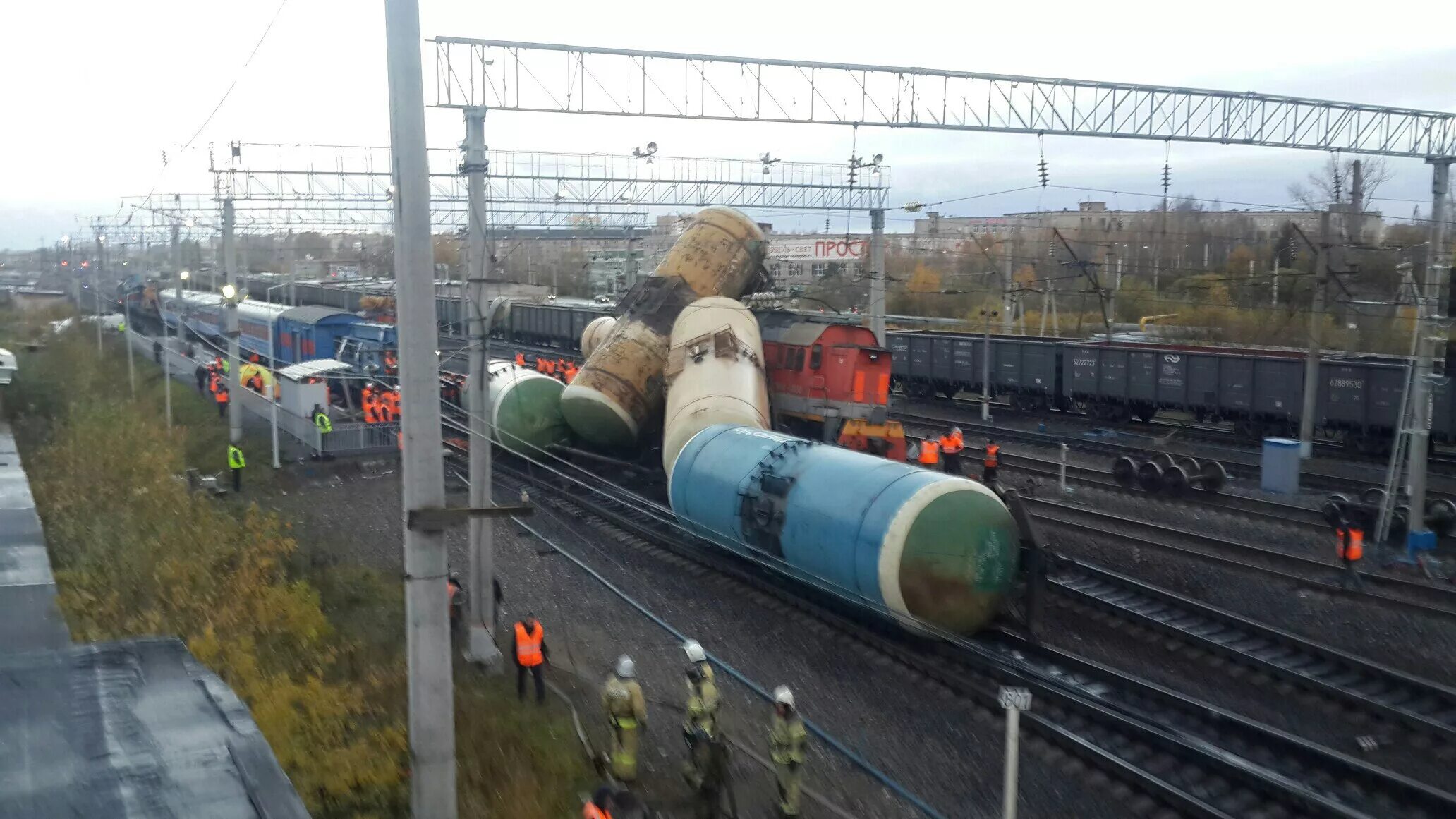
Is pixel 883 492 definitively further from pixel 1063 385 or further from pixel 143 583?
pixel 1063 385

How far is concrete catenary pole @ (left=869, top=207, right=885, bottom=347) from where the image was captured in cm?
2003

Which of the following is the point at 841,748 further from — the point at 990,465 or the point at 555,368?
the point at 555,368

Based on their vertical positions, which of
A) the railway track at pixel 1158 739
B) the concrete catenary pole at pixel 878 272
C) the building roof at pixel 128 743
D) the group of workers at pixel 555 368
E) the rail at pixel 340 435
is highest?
the concrete catenary pole at pixel 878 272

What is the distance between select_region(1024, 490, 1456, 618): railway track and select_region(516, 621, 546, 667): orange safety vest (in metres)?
9.18

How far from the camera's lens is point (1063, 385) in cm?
2789

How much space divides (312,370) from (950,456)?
52.2 ft

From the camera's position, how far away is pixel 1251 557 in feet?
47.3

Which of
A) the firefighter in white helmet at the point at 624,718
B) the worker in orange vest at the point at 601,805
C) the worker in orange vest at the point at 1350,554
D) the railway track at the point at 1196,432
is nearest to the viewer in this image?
the worker in orange vest at the point at 601,805

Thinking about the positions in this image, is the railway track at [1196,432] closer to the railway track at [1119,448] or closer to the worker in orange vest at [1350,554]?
the railway track at [1119,448]

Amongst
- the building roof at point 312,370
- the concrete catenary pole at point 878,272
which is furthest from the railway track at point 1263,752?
the building roof at point 312,370

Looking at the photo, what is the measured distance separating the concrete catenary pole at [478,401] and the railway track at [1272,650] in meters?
6.53

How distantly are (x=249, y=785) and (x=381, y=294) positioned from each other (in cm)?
3131

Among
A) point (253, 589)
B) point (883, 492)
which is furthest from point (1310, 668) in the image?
point (253, 589)

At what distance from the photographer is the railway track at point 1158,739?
782cm
